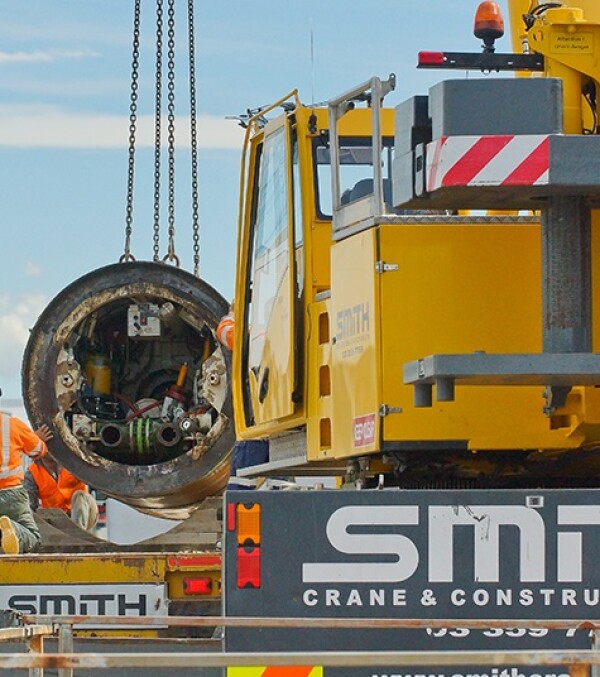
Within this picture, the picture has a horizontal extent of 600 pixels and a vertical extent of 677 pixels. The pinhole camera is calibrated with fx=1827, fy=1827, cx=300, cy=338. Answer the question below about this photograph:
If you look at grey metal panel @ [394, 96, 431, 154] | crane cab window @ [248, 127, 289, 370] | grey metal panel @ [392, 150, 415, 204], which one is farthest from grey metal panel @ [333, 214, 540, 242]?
crane cab window @ [248, 127, 289, 370]

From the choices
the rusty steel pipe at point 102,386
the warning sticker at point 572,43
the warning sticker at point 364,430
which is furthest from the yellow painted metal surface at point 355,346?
the rusty steel pipe at point 102,386

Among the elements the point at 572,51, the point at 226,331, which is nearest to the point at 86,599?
the point at 226,331

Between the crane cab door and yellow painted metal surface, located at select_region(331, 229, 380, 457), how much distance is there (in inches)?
22.5

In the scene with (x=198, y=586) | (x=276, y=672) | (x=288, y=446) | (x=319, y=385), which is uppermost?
(x=319, y=385)

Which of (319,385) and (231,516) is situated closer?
(231,516)

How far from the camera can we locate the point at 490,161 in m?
6.13

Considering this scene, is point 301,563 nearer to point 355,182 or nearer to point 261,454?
point 355,182

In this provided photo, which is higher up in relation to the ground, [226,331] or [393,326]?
[226,331]

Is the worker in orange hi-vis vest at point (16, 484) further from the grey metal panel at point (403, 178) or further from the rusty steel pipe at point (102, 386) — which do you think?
the grey metal panel at point (403, 178)

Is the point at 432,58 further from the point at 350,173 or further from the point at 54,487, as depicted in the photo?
the point at 54,487

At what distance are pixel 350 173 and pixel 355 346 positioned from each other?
122 centimetres

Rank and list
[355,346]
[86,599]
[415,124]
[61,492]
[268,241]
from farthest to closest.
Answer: [61,492] → [86,599] → [268,241] → [355,346] → [415,124]

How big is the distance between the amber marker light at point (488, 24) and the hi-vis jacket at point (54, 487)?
5.95 metres

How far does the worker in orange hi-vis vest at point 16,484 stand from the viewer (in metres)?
10.9
